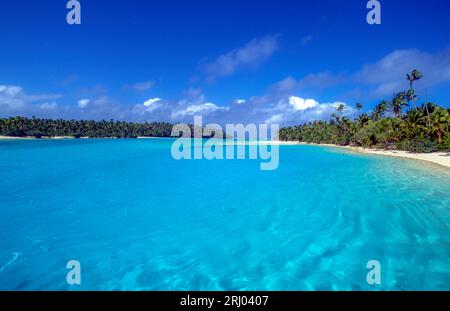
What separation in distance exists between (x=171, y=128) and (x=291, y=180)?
18200 cm

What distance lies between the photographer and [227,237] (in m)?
9.84

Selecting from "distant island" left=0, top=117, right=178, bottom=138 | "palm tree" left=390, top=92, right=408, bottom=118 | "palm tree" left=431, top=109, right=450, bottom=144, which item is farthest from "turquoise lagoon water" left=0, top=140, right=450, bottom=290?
"distant island" left=0, top=117, right=178, bottom=138

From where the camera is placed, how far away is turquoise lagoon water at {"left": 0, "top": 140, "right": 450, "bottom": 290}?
7.03 m

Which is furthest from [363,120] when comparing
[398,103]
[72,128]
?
[72,128]

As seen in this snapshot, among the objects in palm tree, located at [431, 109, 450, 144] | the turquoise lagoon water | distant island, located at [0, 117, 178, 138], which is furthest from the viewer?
distant island, located at [0, 117, 178, 138]

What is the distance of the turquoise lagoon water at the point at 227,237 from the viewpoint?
23.1ft

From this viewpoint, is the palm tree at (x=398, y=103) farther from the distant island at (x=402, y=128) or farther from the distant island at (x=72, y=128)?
the distant island at (x=72, y=128)

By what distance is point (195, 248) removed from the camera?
8906 millimetres

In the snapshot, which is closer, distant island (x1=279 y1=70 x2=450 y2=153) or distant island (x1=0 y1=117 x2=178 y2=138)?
distant island (x1=279 y1=70 x2=450 y2=153)

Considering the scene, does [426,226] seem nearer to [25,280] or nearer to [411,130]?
[25,280]

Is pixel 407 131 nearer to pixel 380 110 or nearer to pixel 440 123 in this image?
pixel 440 123

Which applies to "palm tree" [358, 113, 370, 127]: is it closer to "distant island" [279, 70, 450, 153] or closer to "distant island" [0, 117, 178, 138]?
"distant island" [279, 70, 450, 153]

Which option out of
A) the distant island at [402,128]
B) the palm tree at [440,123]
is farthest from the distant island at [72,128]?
the palm tree at [440,123]
